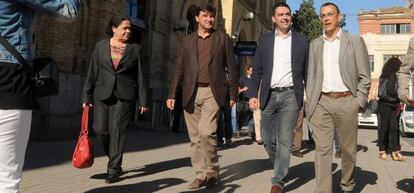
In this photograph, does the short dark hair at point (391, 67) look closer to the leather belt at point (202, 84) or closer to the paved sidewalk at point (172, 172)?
the paved sidewalk at point (172, 172)

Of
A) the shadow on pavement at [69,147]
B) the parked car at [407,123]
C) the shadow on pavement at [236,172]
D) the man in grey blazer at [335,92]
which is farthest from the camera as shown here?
the parked car at [407,123]

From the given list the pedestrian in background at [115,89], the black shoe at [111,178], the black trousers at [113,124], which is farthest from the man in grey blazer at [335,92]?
the black shoe at [111,178]

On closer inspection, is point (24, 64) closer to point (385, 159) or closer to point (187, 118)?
point (187, 118)

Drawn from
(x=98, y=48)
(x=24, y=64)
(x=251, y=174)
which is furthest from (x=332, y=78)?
(x=24, y=64)

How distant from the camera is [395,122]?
10938 millimetres

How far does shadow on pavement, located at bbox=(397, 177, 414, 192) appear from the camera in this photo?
7275mm

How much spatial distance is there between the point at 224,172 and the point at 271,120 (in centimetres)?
181

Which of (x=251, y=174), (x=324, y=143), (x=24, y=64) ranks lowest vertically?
(x=251, y=174)

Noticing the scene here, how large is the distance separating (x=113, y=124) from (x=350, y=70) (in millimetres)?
2950

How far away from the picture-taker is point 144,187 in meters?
6.41

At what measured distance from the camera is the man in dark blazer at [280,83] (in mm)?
6312

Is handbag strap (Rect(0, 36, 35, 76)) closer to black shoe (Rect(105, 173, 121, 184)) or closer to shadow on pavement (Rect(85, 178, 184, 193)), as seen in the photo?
shadow on pavement (Rect(85, 178, 184, 193))

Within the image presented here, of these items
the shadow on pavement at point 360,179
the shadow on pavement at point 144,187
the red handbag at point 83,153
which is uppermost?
the red handbag at point 83,153

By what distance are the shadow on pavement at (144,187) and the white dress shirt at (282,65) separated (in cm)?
176
